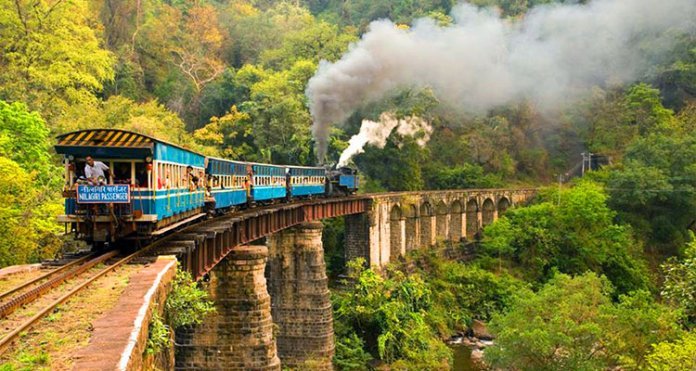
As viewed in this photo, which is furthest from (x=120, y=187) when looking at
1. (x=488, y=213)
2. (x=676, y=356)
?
(x=488, y=213)

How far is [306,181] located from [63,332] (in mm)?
27369

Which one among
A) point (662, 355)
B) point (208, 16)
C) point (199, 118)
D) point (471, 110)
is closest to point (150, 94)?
point (199, 118)

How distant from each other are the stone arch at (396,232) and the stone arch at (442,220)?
5912 mm

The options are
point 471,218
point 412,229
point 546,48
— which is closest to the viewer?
point 412,229

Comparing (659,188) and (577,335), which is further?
(659,188)

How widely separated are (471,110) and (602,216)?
2034cm

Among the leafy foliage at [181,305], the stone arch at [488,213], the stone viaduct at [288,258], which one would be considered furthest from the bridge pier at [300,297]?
the stone arch at [488,213]

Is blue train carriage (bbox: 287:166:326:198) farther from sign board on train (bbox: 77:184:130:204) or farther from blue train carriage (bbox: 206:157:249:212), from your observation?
sign board on train (bbox: 77:184:130:204)

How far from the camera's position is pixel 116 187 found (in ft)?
49.5

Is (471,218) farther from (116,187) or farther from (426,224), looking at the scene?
(116,187)

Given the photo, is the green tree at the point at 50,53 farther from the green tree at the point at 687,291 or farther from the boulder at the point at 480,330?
the green tree at the point at 687,291

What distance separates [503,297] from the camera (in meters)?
44.4

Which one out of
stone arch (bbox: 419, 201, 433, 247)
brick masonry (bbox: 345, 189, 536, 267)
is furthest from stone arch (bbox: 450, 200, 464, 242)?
stone arch (bbox: 419, 201, 433, 247)

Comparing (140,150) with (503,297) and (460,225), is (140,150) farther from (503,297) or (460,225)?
(460,225)
